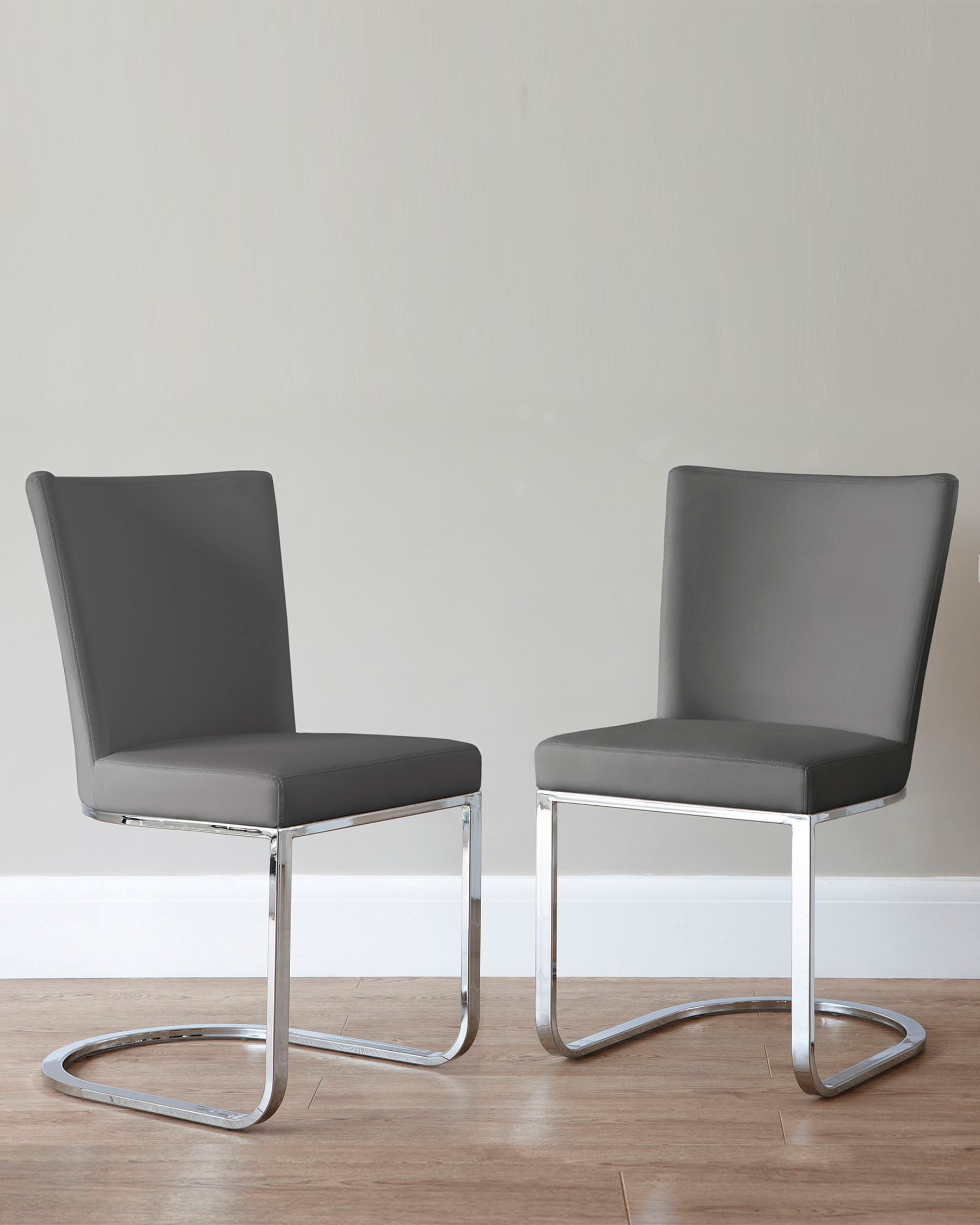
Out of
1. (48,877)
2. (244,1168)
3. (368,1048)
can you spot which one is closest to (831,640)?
(368,1048)

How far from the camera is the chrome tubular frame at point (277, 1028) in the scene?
180cm

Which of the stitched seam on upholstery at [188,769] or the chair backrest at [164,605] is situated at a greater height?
the chair backrest at [164,605]

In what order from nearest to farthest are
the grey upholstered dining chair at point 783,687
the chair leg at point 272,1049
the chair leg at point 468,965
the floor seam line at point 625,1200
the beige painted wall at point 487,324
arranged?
the floor seam line at point 625,1200, the chair leg at point 272,1049, the grey upholstered dining chair at point 783,687, the chair leg at point 468,965, the beige painted wall at point 487,324

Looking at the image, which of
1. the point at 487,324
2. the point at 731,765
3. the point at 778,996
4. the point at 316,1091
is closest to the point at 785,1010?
the point at 778,996

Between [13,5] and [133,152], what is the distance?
1.15 ft

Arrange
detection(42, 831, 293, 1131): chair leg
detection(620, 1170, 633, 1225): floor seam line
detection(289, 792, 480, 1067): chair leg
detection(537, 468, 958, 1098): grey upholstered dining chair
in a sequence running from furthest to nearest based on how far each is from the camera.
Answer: detection(289, 792, 480, 1067): chair leg → detection(537, 468, 958, 1098): grey upholstered dining chair → detection(42, 831, 293, 1131): chair leg → detection(620, 1170, 633, 1225): floor seam line

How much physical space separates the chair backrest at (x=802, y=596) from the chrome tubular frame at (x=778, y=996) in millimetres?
225

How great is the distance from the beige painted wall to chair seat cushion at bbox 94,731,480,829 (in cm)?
65

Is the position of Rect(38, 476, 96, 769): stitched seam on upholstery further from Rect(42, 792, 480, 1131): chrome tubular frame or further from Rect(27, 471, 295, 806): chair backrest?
Rect(42, 792, 480, 1131): chrome tubular frame

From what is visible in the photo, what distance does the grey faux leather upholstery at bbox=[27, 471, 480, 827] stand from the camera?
1.86 meters

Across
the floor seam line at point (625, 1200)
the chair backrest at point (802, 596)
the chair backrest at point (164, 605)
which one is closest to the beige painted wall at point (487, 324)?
the chair backrest at point (802, 596)

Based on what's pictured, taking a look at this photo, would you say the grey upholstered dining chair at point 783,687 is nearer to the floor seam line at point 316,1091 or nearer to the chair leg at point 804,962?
the chair leg at point 804,962

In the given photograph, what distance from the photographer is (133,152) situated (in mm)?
2652

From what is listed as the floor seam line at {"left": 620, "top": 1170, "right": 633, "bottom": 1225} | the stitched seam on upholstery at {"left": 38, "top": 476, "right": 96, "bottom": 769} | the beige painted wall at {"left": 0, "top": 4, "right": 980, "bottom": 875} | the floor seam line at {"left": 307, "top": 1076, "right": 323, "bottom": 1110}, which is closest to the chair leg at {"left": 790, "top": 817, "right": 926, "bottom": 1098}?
the floor seam line at {"left": 620, "top": 1170, "right": 633, "bottom": 1225}
